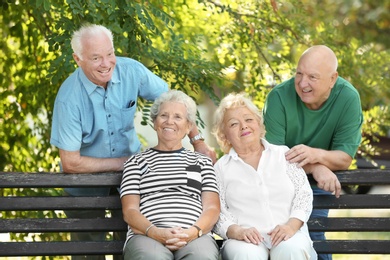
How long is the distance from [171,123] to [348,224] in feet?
3.23

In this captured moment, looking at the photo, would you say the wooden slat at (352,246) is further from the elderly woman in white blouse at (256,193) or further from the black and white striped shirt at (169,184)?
the black and white striped shirt at (169,184)

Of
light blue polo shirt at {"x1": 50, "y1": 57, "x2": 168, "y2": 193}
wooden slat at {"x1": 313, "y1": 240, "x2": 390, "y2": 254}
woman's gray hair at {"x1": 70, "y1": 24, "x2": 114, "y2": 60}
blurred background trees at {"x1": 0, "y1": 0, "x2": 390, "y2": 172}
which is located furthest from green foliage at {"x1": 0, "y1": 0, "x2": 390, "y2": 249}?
wooden slat at {"x1": 313, "y1": 240, "x2": 390, "y2": 254}

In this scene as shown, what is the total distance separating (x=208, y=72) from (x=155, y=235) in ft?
5.88

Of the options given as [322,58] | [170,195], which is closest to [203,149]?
[170,195]

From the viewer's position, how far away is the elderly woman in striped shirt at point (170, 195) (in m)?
4.28

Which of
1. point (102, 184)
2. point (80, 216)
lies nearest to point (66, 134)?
point (102, 184)

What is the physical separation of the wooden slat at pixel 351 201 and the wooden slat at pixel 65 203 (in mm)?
967

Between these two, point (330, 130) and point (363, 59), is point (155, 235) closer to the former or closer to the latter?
point (330, 130)

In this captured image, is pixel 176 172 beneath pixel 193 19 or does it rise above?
beneath

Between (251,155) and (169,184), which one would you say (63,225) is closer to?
(169,184)

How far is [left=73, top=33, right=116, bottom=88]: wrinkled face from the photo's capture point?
4641mm

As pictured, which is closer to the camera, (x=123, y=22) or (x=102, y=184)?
(x=102, y=184)

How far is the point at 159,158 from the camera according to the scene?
14.9 feet

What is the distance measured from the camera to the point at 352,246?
4.70 m
